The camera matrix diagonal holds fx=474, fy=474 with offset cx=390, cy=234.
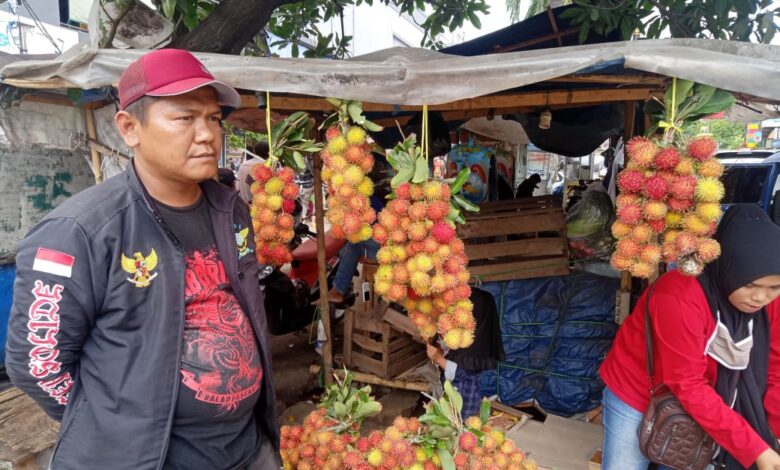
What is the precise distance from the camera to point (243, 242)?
1470 millimetres

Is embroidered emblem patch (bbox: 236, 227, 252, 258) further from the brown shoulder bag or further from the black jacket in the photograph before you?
the brown shoulder bag

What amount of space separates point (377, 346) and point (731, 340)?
7.12ft

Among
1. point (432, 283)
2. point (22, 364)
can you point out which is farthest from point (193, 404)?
point (432, 283)

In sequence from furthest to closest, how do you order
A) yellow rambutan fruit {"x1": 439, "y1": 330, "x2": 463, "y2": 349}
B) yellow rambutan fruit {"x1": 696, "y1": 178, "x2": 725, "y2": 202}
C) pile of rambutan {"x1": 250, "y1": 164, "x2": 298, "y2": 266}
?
pile of rambutan {"x1": 250, "y1": 164, "x2": 298, "y2": 266}, yellow rambutan fruit {"x1": 439, "y1": 330, "x2": 463, "y2": 349}, yellow rambutan fruit {"x1": 696, "y1": 178, "x2": 725, "y2": 202}

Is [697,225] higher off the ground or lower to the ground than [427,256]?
higher

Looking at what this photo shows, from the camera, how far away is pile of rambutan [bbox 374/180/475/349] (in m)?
1.56

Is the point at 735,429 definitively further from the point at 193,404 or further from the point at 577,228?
the point at 577,228

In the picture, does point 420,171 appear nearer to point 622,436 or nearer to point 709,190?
point 709,190

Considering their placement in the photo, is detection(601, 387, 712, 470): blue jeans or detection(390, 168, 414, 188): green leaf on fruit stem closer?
detection(390, 168, 414, 188): green leaf on fruit stem

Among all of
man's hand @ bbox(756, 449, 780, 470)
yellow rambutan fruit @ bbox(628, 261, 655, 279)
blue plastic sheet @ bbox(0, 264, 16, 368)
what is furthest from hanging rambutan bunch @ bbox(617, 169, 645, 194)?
blue plastic sheet @ bbox(0, 264, 16, 368)

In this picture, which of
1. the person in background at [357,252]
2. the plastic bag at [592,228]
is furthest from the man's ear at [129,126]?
the plastic bag at [592,228]

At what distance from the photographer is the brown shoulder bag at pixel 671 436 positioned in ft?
5.35

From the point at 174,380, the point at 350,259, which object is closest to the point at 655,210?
the point at 174,380

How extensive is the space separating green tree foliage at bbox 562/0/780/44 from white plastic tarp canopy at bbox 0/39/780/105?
1573mm
